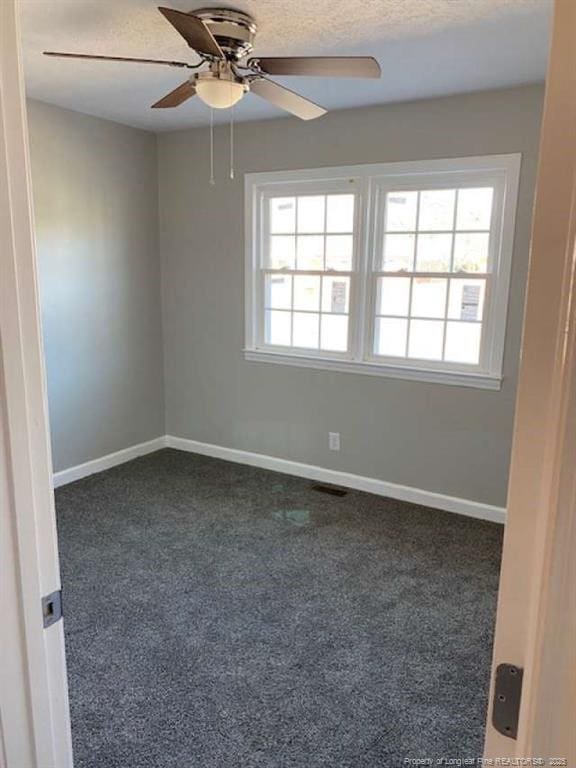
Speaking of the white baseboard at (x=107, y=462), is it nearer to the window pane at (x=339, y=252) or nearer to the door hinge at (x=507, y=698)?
the window pane at (x=339, y=252)

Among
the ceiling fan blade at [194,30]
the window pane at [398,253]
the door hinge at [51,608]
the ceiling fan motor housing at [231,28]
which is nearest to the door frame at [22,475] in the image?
the door hinge at [51,608]

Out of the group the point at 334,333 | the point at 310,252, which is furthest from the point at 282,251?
the point at 334,333

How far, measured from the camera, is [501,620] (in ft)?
2.15

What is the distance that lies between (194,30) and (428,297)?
230 centimetres

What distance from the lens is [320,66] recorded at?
2115mm

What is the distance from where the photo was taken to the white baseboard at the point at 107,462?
4090 millimetres

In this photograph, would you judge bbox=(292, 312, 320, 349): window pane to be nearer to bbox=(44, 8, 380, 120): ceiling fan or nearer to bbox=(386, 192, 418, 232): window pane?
bbox=(386, 192, 418, 232): window pane

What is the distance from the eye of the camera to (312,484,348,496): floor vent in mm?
4004

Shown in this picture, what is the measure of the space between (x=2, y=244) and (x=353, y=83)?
277cm

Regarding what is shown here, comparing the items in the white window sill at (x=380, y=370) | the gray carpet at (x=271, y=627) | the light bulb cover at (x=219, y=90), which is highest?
the light bulb cover at (x=219, y=90)

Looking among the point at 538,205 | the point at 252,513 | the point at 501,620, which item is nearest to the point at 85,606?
the point at 252,513

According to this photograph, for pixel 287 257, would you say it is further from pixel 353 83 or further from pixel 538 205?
pixel 538 205

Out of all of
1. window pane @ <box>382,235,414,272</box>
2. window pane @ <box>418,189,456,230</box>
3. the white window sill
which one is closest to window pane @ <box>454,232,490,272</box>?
window pane @ <box>418,189,456,230</box>

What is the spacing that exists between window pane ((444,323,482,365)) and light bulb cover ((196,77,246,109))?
205cm
